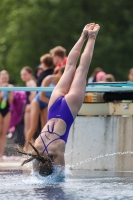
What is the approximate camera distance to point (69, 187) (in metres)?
7.98

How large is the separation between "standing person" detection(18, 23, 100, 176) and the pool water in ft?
0.73

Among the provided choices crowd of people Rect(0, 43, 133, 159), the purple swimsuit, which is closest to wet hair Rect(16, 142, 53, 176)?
the purple swimsuit

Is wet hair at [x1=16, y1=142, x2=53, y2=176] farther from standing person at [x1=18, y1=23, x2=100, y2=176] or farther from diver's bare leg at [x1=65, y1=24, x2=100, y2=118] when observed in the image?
diver's bare leg at [x1=65, y1=24, x2=100, y2=118]

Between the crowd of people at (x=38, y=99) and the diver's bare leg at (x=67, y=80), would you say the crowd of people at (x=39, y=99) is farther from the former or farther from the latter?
the diver's bare leg at (x=67, y=80)

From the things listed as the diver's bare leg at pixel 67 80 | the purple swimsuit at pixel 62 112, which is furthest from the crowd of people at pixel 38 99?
the purple swimsuit at pixel 62 112

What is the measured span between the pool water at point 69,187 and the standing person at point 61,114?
0.22 m

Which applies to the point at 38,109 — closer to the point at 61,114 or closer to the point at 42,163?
the point at 61,114

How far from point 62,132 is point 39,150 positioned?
1.28ft

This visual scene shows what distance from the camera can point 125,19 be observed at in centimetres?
2659

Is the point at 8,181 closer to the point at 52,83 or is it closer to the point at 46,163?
the point at 46,163

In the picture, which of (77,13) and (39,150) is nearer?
(39,150)

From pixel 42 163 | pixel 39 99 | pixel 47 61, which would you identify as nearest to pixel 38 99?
pixel 39 99

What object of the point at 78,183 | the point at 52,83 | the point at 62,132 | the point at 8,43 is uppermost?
the point at 8,43

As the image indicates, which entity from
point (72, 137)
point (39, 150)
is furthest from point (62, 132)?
point (72, 137)
